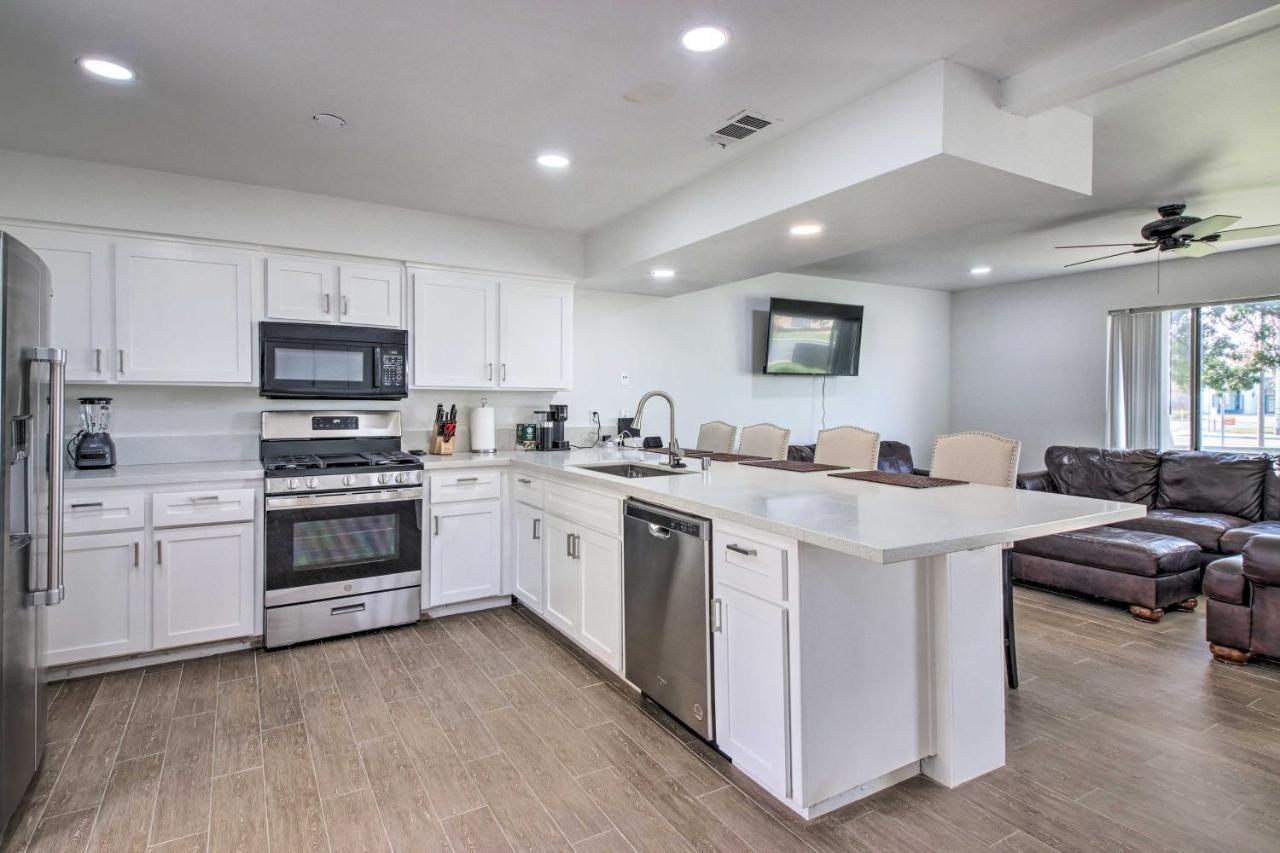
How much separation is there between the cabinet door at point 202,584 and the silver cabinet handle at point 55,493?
118 centimetres

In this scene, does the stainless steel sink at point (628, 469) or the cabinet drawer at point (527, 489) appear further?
the cabinet drawer at point (527, 489)

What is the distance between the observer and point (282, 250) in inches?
145

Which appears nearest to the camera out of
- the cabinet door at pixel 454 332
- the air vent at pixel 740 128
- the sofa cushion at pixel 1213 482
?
the air vent at pixel 740 128

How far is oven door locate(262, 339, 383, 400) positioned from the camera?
3621mm

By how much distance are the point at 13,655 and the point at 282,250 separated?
2473 mm

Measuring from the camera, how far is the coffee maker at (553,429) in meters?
4.55

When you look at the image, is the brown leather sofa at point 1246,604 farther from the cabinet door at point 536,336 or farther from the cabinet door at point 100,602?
the cabinet door at point 100,602

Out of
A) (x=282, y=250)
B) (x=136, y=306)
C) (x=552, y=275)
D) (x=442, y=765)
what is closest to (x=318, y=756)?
(x=442, y=765)

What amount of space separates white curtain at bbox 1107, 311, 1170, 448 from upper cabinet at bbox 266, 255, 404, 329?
622cm

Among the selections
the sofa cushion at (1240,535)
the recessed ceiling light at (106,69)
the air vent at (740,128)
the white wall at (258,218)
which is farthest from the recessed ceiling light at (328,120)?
the sofa cushion at (1240,535)

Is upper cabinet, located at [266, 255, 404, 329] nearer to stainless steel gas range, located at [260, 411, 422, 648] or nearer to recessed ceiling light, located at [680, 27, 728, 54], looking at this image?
stainless steel gas range, located at [260, 411, 422, 648]

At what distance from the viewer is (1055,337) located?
21.6 ft

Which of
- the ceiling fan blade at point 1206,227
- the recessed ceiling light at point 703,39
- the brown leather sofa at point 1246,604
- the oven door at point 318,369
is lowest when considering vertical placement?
the brown leather sofa at point 1246,604

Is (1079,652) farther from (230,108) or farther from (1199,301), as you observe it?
(230,108)
